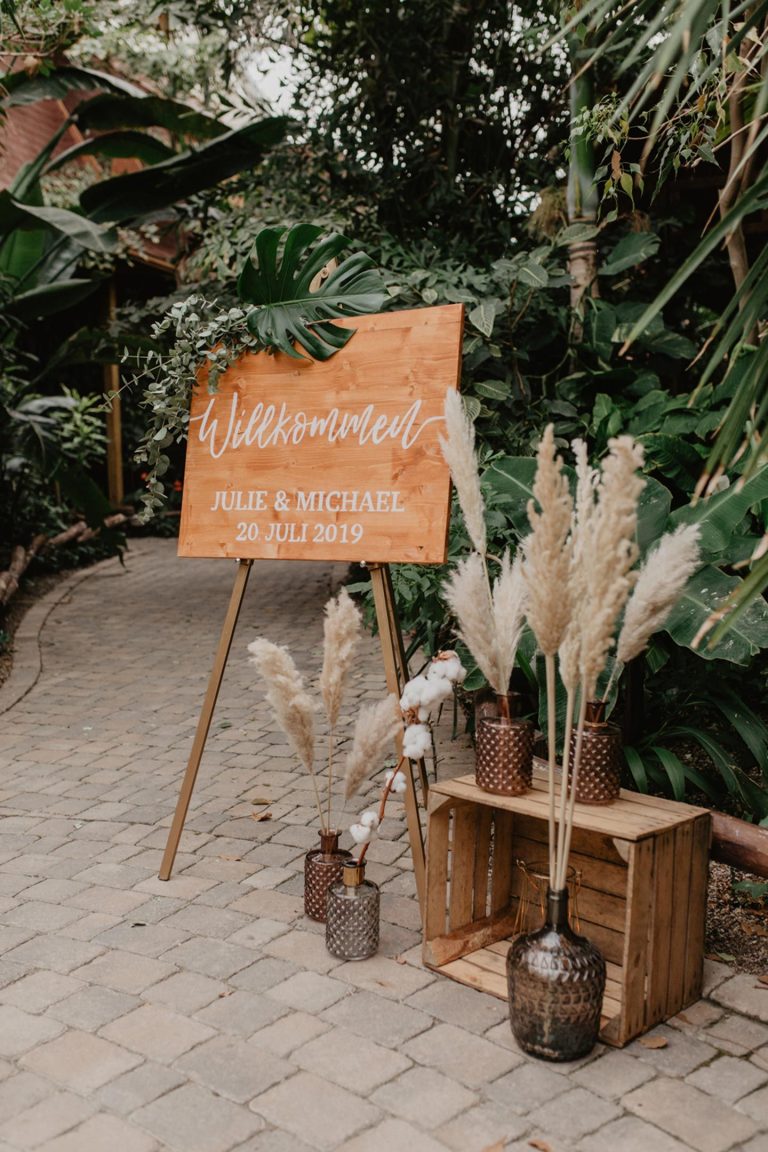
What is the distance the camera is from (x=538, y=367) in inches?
227

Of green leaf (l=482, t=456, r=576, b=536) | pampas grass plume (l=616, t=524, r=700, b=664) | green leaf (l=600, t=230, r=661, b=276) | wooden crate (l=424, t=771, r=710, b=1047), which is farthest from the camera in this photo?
green leaf (l=600, t=230, r=661, b=276)

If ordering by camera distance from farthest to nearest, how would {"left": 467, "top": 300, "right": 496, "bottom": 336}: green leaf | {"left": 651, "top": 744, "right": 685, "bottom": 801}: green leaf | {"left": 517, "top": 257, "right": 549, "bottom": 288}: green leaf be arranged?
{"left": 517, "top": 257, "right": 549, "bottom": 288}: green leaf
{"left": 467, "top": 300, "right": 496, "bottom": 336}: green leaf
{"left": 651, "top": 744, "right": 685, "bottom": 801}: green leaf

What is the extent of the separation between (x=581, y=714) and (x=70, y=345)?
623 cm

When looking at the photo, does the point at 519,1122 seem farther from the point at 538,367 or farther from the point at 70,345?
the point at 70,345

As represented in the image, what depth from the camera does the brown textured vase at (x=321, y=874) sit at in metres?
3.12

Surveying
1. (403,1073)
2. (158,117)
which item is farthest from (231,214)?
(403,1073)

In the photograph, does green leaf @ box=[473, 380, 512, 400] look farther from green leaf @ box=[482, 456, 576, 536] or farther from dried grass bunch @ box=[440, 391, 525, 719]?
dried grass bunch @ box=[440, 391, 525, 719]

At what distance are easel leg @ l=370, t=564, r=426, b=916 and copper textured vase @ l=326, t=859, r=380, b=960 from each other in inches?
6.7

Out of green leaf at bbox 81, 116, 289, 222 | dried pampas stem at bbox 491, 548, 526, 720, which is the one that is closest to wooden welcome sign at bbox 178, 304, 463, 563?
dried pampas stem at bbox 491, 548, 526, 720

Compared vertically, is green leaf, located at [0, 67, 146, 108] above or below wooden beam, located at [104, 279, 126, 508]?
above

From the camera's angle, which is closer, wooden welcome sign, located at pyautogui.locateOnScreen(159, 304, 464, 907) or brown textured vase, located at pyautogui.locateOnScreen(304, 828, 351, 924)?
wooden welcome sign, located at pyautogui.locateOnScreen(159, 304, 464, 907)

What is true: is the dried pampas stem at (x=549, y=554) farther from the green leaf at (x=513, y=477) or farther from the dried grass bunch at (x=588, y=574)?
the green leaf at (x=513, y=477)

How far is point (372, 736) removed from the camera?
9.78 feet

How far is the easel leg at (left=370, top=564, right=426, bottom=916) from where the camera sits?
3041mm
